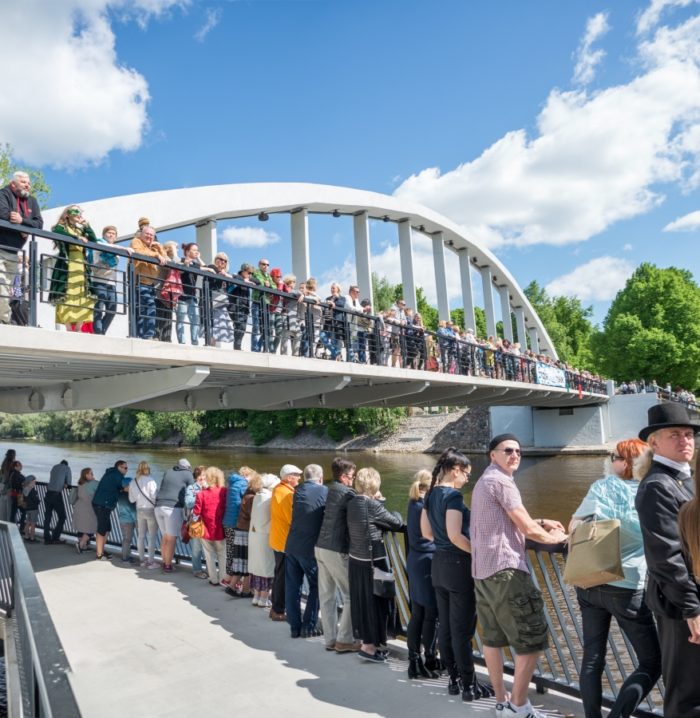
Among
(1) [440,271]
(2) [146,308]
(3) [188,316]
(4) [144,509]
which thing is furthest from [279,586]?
(1) [440,271]

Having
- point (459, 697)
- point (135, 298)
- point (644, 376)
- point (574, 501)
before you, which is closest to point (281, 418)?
point (644, 376)

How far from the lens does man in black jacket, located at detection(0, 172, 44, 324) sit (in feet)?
19.8

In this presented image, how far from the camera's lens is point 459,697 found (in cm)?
397

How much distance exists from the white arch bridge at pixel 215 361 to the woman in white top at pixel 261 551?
2.39 meters

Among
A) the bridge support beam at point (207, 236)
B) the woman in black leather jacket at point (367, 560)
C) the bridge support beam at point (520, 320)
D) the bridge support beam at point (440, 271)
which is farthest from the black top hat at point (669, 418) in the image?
the bridge support beam at point (520, 320)

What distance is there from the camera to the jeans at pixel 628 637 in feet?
10.3

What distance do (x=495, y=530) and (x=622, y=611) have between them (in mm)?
751

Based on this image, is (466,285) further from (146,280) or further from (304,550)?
(304,550)

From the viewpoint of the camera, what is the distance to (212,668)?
4.52 metres

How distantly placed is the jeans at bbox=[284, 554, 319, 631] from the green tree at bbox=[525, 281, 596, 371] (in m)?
59.6

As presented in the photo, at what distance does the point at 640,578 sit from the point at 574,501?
18.4 metres

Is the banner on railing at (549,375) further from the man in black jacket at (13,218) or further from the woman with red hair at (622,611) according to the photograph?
the woman with red hair at (622,611)

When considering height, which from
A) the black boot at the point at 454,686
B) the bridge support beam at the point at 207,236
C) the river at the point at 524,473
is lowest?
the river at the point at 524,473

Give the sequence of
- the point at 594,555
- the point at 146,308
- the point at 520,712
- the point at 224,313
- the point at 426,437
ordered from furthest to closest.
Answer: the point at 426,437, the point at 224,313, the point at 146,308, the point at 520,712, the point at 594,555
